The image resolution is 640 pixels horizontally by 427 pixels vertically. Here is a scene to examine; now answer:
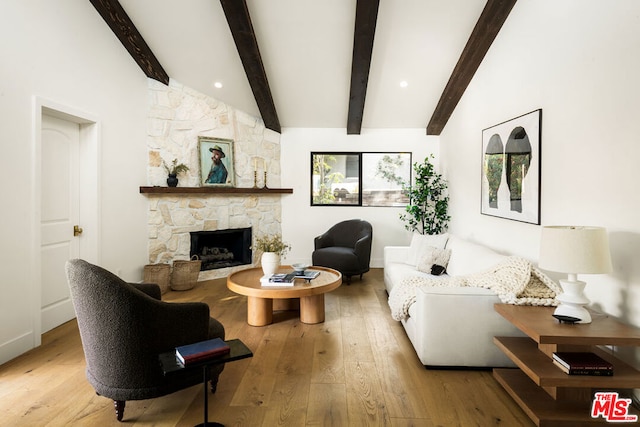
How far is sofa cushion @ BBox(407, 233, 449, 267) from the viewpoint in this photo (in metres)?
4.53

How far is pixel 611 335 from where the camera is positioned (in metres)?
1.99

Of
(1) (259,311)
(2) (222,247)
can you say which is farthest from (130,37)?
(1) (259,311)

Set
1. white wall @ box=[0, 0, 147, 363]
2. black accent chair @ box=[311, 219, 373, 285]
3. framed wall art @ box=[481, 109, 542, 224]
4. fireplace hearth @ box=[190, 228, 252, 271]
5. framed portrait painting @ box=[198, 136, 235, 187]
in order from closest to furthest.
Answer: white wall @ box=[0, 0, 147, 363], framed wall art @ box=[481, 109, 542, 224], black accent chair @ box=[311, 219, 373, 285], framed portrait painting @ box=[198, 136, 235, 187], fireplace hearth @ box=[190, 228, 252, 271]

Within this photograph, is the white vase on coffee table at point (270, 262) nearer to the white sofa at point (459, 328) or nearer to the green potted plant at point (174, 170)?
the white sofa at point (459, 328)

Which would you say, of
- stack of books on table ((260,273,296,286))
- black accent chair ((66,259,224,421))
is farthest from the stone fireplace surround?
black accent chair ((66,259,224,421))

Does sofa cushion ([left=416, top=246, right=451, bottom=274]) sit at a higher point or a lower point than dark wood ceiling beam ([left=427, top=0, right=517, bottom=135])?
lower

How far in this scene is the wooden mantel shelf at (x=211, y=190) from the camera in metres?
4.90

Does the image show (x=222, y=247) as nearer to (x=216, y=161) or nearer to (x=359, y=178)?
(x=216, y=161)

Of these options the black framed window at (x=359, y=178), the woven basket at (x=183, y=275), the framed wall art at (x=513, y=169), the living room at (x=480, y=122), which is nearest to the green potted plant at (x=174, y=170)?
the living room at (x=480, y=122)

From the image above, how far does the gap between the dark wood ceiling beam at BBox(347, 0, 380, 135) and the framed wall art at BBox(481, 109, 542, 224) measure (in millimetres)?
1580

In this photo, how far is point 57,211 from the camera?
3.64 m

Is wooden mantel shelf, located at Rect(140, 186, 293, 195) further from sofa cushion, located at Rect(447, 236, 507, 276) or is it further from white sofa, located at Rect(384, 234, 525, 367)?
white sofa, located at Rect(384, 234, 525, 367)

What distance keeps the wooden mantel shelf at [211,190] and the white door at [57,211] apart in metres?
1.04

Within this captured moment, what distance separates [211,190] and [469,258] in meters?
3.45
